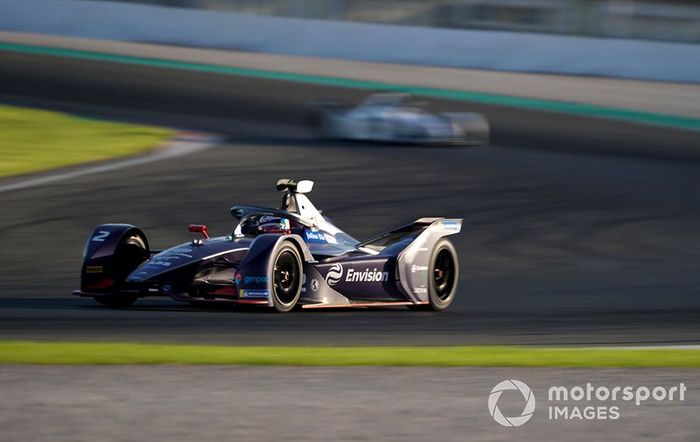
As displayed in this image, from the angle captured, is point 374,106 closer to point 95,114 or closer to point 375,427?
point 95,114

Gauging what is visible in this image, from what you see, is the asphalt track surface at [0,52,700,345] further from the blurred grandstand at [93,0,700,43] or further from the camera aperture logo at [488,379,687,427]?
the blurred grandstand at [93,0,700,43]

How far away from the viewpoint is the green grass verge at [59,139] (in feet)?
63.0

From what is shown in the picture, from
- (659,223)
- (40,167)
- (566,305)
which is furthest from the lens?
(40,167)

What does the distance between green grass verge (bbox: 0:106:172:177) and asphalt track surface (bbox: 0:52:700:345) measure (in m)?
1.13

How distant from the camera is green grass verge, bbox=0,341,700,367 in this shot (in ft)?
24.2

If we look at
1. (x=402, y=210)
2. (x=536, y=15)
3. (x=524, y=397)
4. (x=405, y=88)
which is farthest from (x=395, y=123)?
(x=524, y=397)

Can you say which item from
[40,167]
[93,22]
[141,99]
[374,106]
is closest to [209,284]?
[40,167]

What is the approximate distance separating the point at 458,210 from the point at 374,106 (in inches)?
229

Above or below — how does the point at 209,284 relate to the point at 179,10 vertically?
below

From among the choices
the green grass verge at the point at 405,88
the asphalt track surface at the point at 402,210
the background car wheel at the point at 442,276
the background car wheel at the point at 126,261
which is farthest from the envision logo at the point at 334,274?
the green grass verge at the point at 405,88

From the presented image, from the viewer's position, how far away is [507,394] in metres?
6.67

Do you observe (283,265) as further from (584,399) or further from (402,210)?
(402,210)

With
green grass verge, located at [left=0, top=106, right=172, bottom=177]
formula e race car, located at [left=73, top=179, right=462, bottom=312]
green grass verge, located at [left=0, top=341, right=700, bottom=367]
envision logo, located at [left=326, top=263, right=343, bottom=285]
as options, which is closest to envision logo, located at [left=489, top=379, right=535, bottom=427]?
green grass verge, located at [left=0, top=341, right=700, bottom=367]

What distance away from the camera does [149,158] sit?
1970 cm
